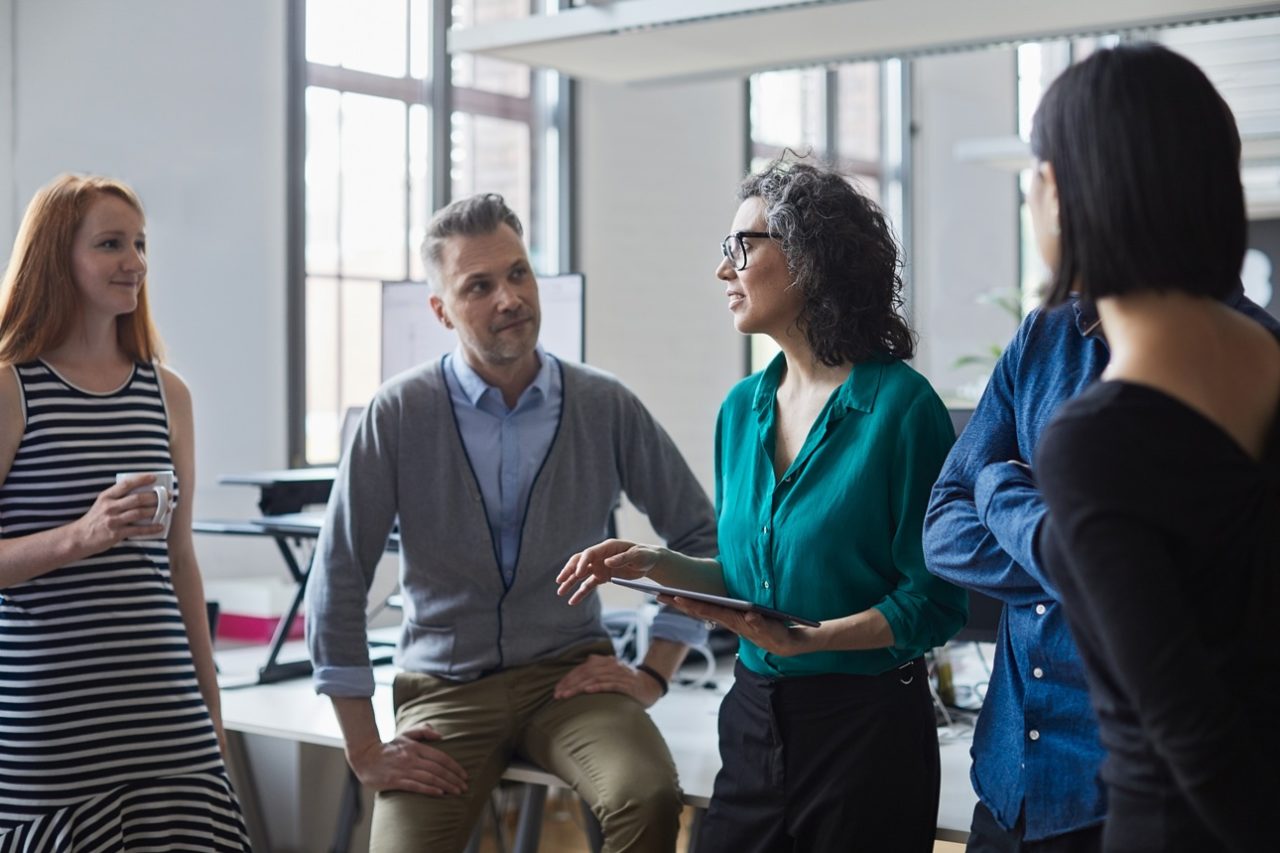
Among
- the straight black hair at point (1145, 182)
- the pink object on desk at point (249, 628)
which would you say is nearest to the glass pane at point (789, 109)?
the pink object on desk at point (249, 628)

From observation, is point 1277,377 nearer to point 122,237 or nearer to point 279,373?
point 122,237

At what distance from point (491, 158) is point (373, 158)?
74 centimetres

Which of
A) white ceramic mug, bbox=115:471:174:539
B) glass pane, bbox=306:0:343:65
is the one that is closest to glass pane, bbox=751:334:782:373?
glass pane, bbox=306:0:343:65

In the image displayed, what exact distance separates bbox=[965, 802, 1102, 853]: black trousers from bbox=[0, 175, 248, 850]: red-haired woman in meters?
1.34

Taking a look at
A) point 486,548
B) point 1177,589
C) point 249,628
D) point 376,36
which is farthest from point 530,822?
point 376,36

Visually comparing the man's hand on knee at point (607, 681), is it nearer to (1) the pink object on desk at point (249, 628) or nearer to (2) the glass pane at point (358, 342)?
(1) the pink object on desk at point (249, 628)

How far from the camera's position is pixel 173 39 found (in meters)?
4.37

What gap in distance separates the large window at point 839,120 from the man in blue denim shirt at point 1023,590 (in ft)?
18.6

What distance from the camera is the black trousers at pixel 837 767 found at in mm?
1810

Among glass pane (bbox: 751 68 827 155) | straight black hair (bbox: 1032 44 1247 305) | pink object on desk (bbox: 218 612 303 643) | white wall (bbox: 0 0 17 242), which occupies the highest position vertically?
glass pane (bbox: 751 68 827 155)

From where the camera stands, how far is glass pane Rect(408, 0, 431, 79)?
549 centimetres

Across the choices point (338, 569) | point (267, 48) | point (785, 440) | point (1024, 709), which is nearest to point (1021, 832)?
point (1024, 709)

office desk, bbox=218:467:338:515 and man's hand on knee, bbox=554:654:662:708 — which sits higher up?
office desk, bbox=218:467:338:515

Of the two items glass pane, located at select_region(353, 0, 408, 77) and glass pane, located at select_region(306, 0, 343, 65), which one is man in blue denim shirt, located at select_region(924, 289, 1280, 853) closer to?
glass pane, located at select_region(306, 0, 343, 65)
